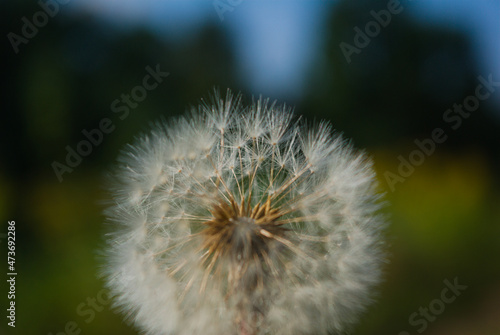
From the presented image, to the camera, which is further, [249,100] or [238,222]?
[249,100]

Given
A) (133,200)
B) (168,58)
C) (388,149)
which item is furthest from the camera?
(168,58)

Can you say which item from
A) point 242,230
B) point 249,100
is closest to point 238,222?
point 242,230

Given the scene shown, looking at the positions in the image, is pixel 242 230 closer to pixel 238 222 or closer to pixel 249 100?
pixel 238 222

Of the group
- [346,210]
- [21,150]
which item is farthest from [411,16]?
[346,210]

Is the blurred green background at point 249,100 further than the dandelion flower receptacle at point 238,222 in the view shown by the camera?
Yes

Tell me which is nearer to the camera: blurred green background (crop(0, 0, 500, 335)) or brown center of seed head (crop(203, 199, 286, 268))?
brown center of seed head (crop(203, 199, 286, 268))

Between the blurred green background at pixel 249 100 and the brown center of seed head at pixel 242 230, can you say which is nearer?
the brown center of seed head at pixel 242 230

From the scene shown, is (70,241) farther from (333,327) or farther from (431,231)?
(333,327)

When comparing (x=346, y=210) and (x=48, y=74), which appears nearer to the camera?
(x=346, y=210)
